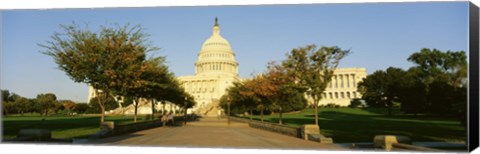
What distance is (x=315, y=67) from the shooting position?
2934cm

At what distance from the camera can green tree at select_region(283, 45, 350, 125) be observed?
94.3ft

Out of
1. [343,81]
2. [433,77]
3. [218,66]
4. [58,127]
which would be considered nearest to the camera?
[58,127]

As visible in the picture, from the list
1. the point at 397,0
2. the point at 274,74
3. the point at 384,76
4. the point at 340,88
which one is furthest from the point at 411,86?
the point at 340,88

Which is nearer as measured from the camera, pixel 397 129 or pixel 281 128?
pixel 281 128

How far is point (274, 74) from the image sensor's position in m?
36.4

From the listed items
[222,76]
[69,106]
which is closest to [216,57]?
[222,76]

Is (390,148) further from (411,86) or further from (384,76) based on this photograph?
(384,76)

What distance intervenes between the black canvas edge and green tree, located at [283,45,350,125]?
373 inches

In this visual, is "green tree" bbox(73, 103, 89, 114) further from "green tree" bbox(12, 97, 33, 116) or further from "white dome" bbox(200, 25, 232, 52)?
"white dome" bbox(200, 25, 232, 52)

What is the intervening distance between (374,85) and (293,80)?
7229 cm

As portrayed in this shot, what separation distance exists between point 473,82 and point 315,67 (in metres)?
11.6

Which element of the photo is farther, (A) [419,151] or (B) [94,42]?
(B) [94,42]

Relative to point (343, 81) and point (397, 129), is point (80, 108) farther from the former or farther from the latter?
point (343, 81)

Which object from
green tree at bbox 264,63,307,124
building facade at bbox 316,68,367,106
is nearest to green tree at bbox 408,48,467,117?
green tree at bbox 264,63,307,124
